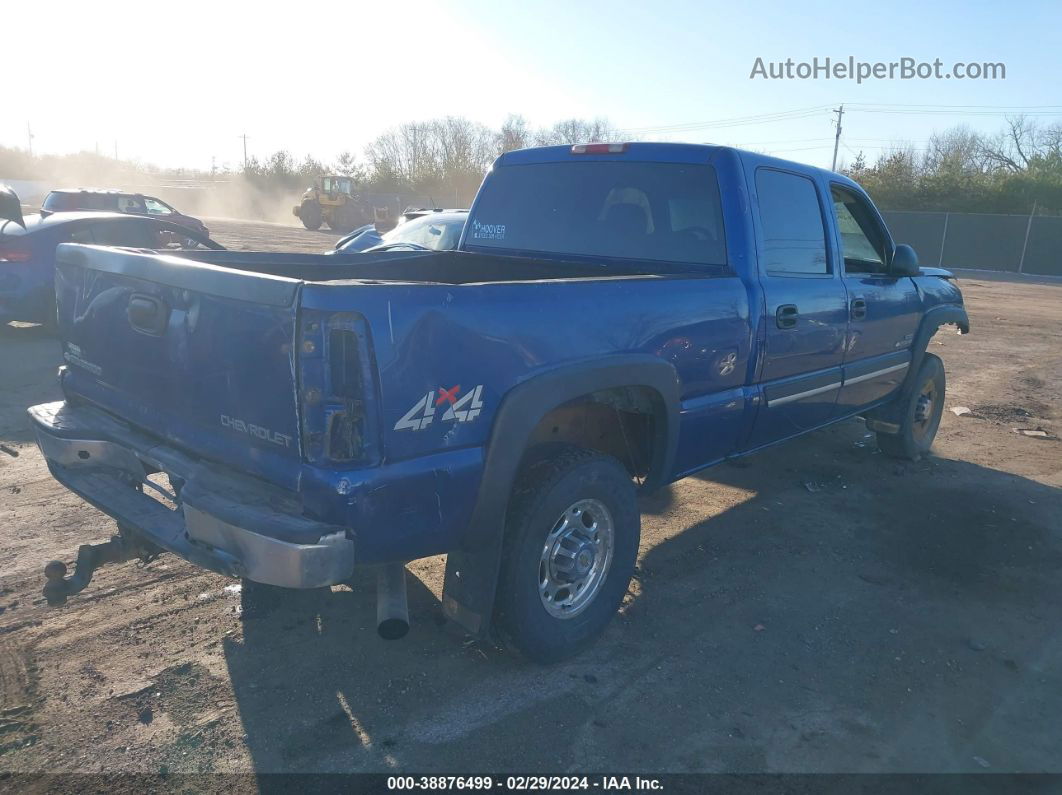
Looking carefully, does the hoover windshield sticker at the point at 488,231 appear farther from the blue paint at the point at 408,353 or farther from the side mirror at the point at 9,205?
the side mirror at the point at 9,205

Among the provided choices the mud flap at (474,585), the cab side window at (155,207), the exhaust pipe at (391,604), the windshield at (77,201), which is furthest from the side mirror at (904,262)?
the cab side window at (155,207)

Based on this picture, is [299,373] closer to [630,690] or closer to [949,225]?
[630,690]

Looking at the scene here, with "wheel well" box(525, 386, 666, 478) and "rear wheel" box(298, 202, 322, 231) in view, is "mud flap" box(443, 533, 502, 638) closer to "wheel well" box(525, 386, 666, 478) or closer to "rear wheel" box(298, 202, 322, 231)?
"wheel well" box(525, 386, 666, 478)

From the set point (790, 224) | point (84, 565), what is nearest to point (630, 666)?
point (84, 565)

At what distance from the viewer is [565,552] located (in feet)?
10.8

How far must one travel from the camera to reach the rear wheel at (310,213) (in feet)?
130

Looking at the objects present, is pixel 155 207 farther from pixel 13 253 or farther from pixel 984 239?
pixel 984 239

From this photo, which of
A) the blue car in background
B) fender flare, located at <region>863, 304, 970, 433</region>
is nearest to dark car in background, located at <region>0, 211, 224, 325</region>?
the blue car in background

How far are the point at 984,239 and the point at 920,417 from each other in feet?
88.2

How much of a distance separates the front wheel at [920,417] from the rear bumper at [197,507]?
16.9 ft

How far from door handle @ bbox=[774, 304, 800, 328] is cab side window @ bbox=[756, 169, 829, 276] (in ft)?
0.64

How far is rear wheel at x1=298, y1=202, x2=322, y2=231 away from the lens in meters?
39.7

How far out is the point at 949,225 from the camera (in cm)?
2945

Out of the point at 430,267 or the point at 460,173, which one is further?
the point at 460,173
